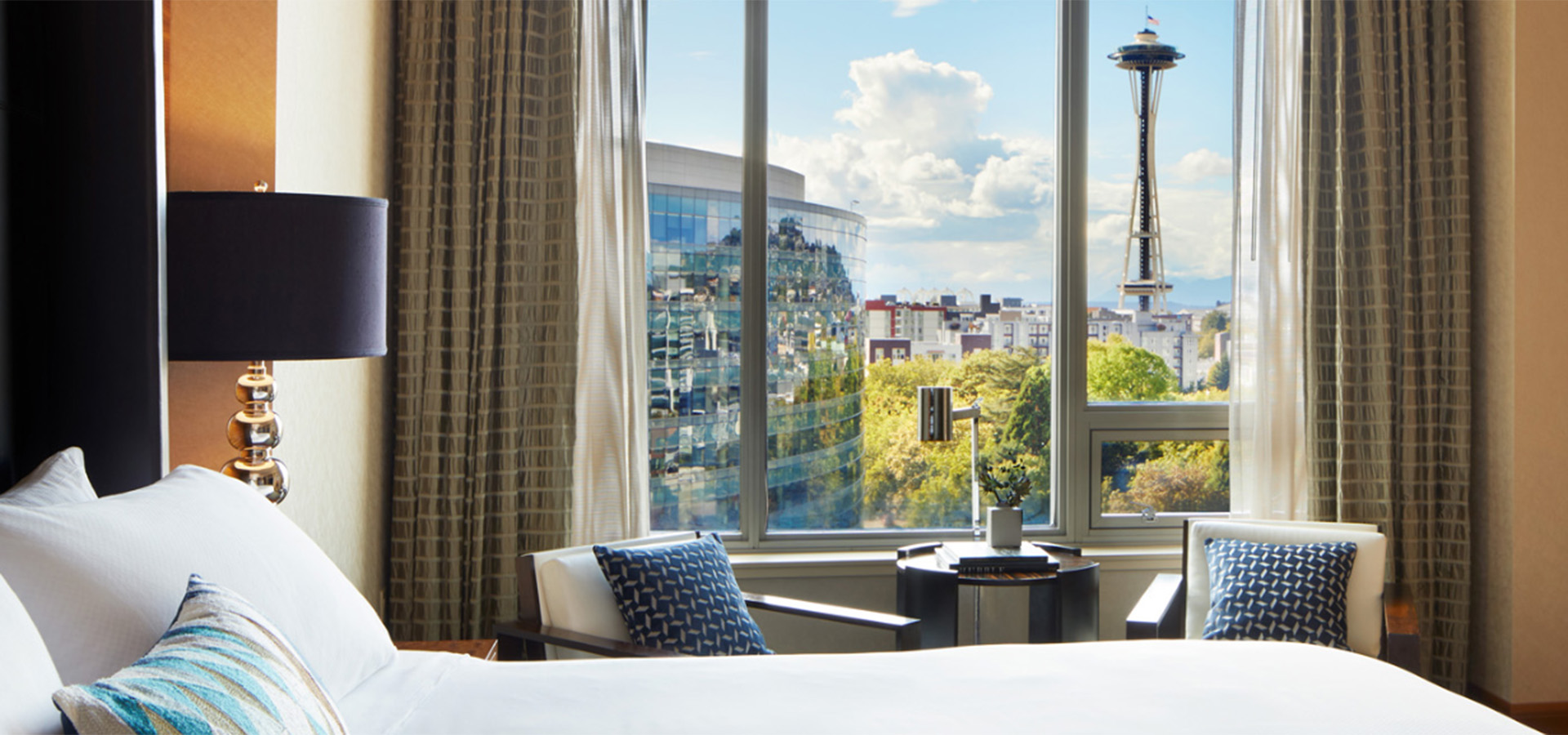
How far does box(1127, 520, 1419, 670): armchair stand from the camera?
2828 millimetres

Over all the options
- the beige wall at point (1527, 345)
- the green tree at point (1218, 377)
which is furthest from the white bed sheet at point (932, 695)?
the green tree at point (1218, 377)

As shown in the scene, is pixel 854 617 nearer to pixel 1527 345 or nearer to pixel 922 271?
pixel 922 271

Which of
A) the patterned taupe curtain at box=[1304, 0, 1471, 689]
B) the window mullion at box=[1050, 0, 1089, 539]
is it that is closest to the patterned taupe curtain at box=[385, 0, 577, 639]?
the window mullion at box=[1050, 0, 1089, 539]

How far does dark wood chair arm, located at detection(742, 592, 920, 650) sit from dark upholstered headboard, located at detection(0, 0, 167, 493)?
1593mm

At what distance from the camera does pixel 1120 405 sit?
12.8 ft

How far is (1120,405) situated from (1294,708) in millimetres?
A: 2259

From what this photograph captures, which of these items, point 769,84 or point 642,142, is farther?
point 769,84

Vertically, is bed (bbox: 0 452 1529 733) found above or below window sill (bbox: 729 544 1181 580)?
above

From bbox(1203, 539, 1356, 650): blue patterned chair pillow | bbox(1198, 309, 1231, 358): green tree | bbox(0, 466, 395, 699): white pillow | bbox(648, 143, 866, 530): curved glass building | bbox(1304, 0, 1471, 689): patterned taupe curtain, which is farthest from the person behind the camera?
bbox(1198, 309, 1231, 358): green tree

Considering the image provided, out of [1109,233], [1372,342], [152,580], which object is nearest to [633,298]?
[1109,233]

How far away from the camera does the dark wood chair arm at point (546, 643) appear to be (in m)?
2.50

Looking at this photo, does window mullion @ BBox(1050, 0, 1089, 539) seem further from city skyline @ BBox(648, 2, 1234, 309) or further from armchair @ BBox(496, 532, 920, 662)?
armchair @ BBox(496, 532, 920, 662)

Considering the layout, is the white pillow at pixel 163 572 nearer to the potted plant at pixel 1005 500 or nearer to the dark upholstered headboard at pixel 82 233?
the dark upholstered headboard at pixel 82 233

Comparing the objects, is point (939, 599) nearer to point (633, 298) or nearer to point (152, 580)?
point (633, 298)
